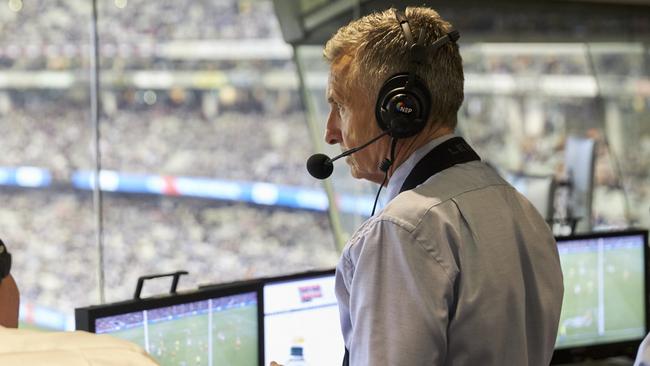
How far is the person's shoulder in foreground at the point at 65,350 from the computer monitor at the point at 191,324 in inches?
42.6

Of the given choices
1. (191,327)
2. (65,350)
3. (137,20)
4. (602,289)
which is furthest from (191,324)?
(137,20)

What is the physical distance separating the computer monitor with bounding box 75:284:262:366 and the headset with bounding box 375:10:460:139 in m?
0.80

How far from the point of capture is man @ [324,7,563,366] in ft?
4.28

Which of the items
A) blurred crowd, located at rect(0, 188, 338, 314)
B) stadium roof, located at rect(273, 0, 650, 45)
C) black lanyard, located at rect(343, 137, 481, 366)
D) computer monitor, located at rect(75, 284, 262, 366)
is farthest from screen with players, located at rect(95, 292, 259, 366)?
stadium roof, located at rect(273, 0, 650, 45)

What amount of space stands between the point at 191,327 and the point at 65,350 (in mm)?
1328

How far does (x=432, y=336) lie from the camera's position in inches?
51.1

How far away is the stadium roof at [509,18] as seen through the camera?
500 cm

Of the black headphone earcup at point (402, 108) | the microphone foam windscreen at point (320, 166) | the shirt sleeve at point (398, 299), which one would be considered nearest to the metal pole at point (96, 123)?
the microphone foam windscreen at point (320, 166)

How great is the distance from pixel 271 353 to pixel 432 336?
1.04 metres

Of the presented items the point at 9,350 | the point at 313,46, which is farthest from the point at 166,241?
the point at 9,350

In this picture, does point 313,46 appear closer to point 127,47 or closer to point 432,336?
point 127,47

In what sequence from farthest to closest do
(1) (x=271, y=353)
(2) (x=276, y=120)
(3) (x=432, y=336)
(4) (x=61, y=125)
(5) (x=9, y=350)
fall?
(2) (x=276, y=120)
(4) (x=61, y=125)
(1) (x=271, y=353)
(3) (x=432, y=336)
(5) (x=9, y=350)

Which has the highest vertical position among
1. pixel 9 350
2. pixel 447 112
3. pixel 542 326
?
pixel 447 112

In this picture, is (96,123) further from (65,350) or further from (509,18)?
(509,18)
